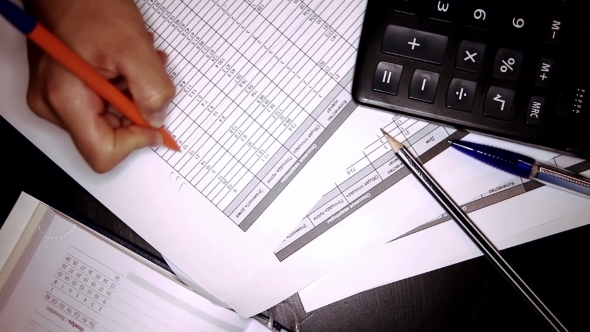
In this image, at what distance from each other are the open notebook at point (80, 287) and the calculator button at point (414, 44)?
23 cm

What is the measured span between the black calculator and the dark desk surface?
9cm

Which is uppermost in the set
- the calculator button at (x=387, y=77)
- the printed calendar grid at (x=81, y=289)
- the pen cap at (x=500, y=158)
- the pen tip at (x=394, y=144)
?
the calculator button at (x=387, y=77)

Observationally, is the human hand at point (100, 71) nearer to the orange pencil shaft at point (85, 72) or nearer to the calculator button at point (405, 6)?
the orange pencil shaft at point (85, 72)

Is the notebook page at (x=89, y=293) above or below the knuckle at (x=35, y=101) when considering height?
below

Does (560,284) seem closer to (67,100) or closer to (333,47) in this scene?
(333,47)

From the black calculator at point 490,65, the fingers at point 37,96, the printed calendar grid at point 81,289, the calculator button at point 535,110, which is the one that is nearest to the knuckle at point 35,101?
the fingers at point 37,96

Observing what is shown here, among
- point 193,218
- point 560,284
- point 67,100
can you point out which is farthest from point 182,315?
point 560,284

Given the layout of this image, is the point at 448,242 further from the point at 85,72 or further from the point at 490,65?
the point at 85,72

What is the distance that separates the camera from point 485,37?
12.5 inches

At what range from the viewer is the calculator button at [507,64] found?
314 mm

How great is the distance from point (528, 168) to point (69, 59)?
0.32 metres

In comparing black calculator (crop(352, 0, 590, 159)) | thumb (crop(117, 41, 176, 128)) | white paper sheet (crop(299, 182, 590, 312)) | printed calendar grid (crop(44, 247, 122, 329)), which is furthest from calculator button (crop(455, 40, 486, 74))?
printed calendar grid (crop(44, 247, 122, 329))

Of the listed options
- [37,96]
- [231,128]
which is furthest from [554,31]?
[37,96]

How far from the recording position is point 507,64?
0.31 meters
